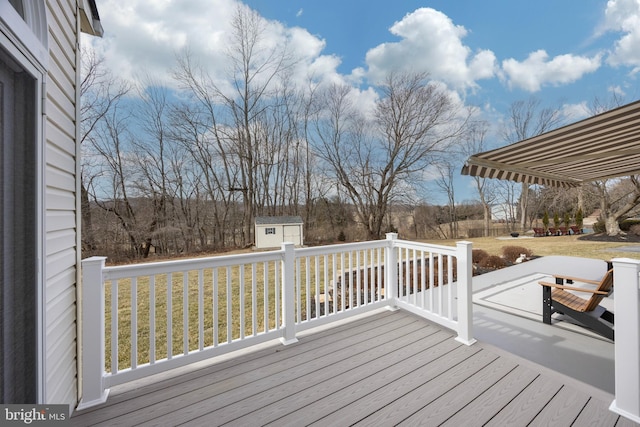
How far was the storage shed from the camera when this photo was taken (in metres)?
12.9

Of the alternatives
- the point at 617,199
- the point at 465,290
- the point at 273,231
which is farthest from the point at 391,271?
the point at 617,199

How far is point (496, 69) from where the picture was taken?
13648 millimetres

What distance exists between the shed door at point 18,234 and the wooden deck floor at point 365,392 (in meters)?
0.79

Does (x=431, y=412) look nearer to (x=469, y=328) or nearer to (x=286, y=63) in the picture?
(x=469, y=328)

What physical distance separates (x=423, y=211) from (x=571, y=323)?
605 inches

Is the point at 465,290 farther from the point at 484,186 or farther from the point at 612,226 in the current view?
the point at 484,186

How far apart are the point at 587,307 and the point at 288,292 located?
→ 342 cm

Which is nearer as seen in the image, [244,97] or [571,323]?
[571,323]

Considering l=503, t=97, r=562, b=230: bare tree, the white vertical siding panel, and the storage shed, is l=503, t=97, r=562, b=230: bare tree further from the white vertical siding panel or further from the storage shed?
the white vertical siding panel

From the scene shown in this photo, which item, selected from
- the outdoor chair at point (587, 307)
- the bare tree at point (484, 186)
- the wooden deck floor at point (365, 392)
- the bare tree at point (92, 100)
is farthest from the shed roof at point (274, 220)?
the bare tree at point (484, 186)

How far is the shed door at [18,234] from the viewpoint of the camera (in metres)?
1.14

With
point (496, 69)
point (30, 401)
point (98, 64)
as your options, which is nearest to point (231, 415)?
point (30, 401)

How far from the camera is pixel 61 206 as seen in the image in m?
1.74

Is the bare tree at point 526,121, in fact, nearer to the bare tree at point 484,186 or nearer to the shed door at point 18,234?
the bare tree at point 484,186
